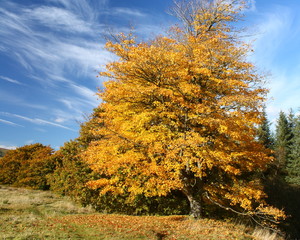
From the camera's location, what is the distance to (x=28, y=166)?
117ft

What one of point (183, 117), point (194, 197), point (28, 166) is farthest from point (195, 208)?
point (28, 166)

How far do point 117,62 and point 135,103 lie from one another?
Answer: 2520 mm

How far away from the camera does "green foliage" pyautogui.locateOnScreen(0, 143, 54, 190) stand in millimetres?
33188

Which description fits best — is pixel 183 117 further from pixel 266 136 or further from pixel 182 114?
pixel 266 136

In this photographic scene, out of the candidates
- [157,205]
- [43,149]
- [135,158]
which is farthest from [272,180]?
[43,149]

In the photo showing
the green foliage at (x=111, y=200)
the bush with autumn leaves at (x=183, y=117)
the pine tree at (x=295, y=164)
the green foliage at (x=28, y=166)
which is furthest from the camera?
the pine tree at (x=295, y=164)

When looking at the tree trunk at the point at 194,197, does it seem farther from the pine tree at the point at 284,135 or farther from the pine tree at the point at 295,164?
the pine tree at the point at 284,135

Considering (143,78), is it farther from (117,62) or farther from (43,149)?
(43,149)

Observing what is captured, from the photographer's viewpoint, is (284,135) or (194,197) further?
(284,135)

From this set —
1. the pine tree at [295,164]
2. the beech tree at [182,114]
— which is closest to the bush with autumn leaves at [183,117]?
the beech tree at [182,114]

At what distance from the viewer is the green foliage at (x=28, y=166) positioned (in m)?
33.2

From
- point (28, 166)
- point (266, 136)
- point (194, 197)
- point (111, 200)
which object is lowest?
point (111, 200)

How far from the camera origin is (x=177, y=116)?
13.6 metres

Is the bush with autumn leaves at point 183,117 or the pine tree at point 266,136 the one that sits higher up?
the pine tree at point 266,136
